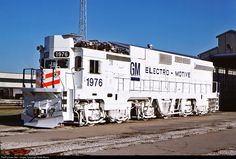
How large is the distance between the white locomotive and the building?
50.4 ft

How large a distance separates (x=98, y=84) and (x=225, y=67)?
26390 millimetres

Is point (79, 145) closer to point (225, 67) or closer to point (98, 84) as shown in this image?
point (98, 84)

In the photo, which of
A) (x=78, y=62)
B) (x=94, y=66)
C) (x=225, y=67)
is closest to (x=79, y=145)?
(x=78, y=62)

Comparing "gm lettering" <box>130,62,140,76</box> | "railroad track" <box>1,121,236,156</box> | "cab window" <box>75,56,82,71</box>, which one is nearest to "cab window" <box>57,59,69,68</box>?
"cab window" <box>75,56,82,71</box>

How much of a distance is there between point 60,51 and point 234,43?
106 ft

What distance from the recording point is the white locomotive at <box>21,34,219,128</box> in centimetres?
1504

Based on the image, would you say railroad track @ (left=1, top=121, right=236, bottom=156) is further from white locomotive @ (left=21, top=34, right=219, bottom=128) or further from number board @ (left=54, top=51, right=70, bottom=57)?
number board @ (left=54, top=51, right=70, bottom=57)

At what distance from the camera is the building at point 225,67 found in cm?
3615

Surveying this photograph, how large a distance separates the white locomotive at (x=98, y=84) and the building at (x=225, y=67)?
50.4 feet

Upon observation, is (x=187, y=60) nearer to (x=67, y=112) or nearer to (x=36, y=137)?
(x=67, y=112)

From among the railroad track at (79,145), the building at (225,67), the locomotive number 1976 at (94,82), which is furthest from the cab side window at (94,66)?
the building at (225,67)

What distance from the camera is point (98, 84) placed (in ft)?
53.5

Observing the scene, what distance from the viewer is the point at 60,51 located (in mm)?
15539

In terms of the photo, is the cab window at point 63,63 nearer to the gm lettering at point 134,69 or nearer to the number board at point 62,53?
the number board at point 62,53
